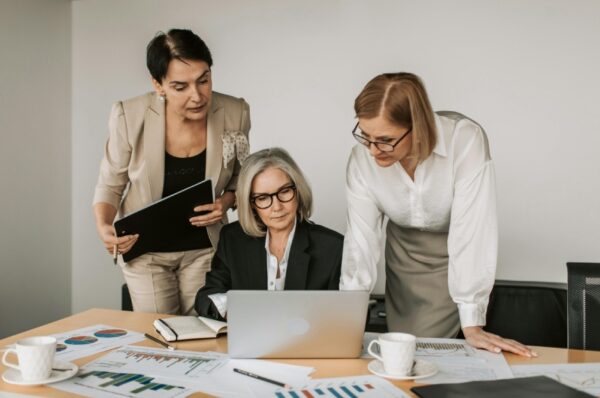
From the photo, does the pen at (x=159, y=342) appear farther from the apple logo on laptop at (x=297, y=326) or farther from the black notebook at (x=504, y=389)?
the black notebook at (x=504, y=389)


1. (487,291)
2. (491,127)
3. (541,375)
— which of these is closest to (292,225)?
(487,291)

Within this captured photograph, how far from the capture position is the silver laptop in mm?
1371

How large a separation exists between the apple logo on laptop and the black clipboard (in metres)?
0.86

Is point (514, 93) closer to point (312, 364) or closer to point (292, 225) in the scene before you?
point (292, 225)

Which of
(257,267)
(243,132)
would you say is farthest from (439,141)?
(243,132)

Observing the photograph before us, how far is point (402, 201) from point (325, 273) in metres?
0.38

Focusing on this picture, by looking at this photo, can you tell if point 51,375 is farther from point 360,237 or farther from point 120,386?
Answer: point 360,237

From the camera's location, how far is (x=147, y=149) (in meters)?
2.24

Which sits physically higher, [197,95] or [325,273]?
[197,95]

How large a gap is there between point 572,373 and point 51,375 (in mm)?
1172

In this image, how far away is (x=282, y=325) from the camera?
4.60 ft

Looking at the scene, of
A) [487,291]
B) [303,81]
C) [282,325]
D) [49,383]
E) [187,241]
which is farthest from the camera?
[303,81]

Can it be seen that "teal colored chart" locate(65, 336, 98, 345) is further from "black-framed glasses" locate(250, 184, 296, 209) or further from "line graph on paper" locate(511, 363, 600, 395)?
"line graph on paper" locate(511, 363, 600, 395)

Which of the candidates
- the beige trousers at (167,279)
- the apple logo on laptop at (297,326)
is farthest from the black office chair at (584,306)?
the beige trousers at (167,279)
